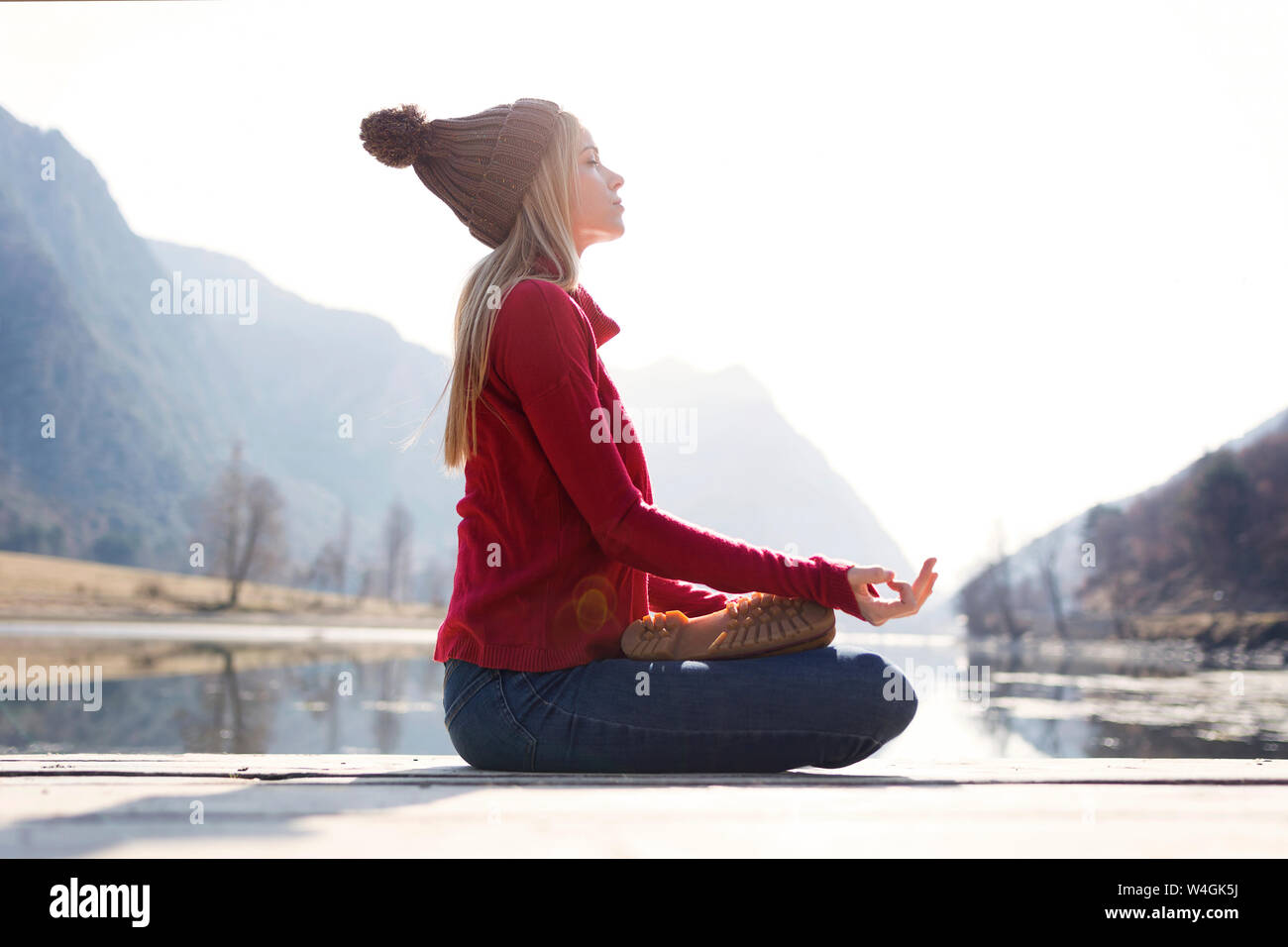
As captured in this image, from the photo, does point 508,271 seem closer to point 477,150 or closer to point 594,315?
point 594,315

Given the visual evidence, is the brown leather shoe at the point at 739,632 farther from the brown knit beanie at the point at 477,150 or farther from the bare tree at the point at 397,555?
the bare tree at the point at 397,555

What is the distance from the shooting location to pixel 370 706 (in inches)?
923

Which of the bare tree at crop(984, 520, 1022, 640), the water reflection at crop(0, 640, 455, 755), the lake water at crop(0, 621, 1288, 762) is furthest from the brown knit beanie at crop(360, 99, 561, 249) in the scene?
the bare tree at crop(984, 520, 1022, 640)

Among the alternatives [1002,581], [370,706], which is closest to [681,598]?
[370,706]

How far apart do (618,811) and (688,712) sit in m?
0.58

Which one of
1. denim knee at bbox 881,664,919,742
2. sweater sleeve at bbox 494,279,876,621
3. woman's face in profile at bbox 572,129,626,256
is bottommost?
denim knee at bbox 881,664,919,742

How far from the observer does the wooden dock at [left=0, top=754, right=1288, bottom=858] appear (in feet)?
5.05

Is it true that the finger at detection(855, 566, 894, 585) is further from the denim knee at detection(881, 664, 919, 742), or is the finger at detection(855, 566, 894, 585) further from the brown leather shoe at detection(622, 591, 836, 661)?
the denim knee at detection(881, 664, 919, 742)

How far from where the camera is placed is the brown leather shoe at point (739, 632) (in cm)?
247

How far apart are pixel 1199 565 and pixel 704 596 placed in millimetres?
89435

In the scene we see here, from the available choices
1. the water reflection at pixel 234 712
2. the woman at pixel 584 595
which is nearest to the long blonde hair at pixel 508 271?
the woman at pixel 584 595

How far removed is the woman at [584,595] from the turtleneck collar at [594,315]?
4.4 inches

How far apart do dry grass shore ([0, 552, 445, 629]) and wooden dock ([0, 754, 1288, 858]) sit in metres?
50.7
